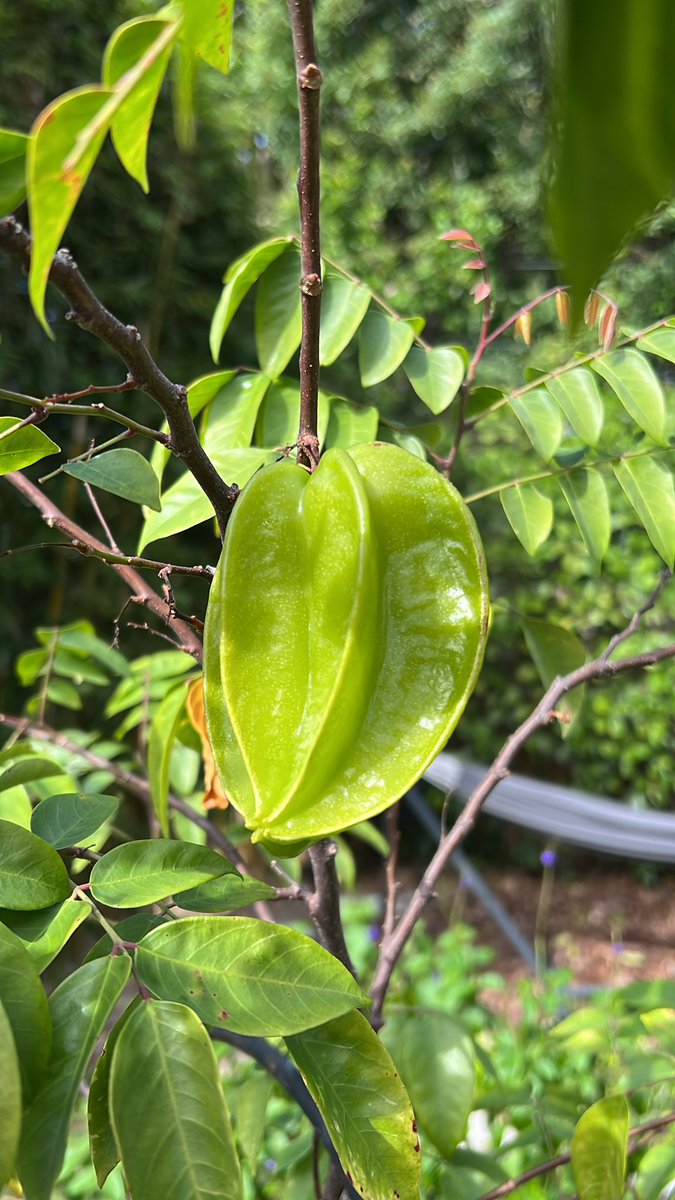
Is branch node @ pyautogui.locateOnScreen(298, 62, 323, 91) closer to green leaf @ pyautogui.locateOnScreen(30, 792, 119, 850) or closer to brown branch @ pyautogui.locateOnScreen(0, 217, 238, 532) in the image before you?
brown branch @ pyautogui.locateOnScreen(0, 217, 238, 532)

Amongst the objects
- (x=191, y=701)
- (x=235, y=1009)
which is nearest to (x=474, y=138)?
(x=191, y=701)

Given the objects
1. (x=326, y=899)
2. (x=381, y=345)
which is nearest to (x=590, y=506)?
(x=381, y=345)

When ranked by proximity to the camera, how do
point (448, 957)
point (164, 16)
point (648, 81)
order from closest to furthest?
1. point (648, 81)
2. point (164, 16)
3. point (448, 957)

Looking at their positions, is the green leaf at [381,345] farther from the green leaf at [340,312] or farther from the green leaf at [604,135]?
the green leaf at [604,135]

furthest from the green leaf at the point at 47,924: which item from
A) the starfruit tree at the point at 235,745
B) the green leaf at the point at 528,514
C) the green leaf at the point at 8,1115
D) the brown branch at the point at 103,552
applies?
the green leaf at the point at 528,514

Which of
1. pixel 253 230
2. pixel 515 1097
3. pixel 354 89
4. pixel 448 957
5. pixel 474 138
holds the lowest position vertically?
pixel 448 957

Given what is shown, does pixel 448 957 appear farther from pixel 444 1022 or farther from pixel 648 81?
pixel 648 81

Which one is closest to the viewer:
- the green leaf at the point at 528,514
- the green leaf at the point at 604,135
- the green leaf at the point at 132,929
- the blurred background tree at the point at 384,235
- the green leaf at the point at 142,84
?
the green leaf at the point at 604,135
